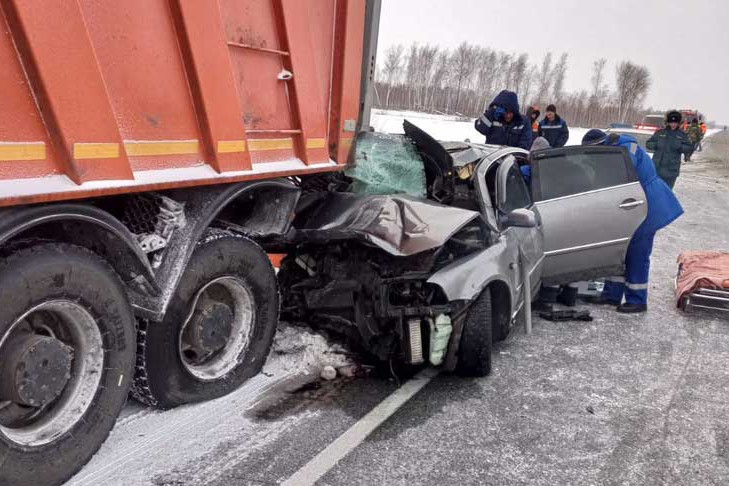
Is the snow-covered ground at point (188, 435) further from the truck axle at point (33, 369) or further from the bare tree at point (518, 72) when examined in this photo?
the bare tree at point (518, 72)

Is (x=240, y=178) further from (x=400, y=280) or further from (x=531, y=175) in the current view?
(x=531, y=175)

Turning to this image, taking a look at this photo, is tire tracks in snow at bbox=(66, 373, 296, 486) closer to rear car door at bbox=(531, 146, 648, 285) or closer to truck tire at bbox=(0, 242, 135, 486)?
truck tire at bbox=(0, 242, 135, 486)

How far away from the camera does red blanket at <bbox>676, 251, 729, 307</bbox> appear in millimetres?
6285

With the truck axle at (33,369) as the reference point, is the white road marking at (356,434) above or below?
below

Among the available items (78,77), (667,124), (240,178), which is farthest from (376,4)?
(667,124)

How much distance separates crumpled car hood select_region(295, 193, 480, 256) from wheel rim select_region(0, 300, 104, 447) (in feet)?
5.43

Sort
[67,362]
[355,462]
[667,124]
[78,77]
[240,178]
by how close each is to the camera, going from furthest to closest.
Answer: [667,124] → [240,178] → [355,462] → [67,362] → [78,77]

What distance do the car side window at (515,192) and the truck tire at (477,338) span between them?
3.48 feet

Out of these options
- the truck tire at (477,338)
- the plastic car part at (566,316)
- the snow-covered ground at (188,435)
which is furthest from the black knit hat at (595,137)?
the snow-covered ground at (188,435)

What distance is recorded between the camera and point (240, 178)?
3449 mm

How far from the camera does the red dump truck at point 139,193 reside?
2.34 meters

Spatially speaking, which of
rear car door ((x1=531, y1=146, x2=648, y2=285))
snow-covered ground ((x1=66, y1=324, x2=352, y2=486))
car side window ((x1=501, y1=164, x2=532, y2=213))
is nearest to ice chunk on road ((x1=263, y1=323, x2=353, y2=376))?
snow-covered ground ((x1=66, y1=324, x2=352, y2=486))

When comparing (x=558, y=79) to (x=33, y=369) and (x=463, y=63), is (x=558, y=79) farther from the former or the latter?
(x=33, y=369)

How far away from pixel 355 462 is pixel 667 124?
405 inches
